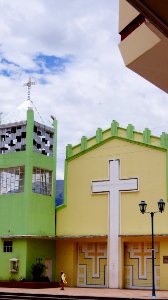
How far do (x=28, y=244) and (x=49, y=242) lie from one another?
187 centimetres

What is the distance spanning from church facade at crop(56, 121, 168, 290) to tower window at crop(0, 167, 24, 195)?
8.70 ft

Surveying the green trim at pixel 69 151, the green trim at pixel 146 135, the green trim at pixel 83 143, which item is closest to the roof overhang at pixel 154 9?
the green trim at pixel 146 135

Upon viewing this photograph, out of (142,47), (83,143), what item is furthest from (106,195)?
(142,47)

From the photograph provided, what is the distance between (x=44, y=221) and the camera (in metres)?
26.6

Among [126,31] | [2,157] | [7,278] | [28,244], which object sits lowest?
[7,278]

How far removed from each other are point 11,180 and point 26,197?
1.79 m

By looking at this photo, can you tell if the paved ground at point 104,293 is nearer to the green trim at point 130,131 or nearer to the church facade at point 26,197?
the church facade at point 26,197

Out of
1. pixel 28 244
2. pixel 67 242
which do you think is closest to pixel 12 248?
pixel 28 244

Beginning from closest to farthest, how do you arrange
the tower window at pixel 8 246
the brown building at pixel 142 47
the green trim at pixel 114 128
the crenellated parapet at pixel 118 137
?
the brown building at pixel 142 47, the crenellated parapet at pixel 118 137, the tower window at pixel 8 246, the green trim at pixel 114 128

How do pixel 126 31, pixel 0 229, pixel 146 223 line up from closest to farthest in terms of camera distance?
1. pixel 126 31
2. pixel 146 223
3. pixel 0 229

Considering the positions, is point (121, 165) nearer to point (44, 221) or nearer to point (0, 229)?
point (44, 221)

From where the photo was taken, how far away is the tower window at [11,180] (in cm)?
2681

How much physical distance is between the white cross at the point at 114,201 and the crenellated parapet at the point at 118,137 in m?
1.43

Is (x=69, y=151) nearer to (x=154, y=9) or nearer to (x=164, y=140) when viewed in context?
(x=164, y=140)
